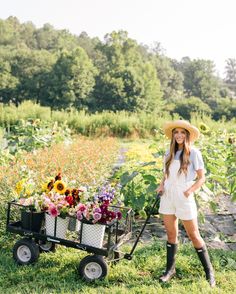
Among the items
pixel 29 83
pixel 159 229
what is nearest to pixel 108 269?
pixel 159 229

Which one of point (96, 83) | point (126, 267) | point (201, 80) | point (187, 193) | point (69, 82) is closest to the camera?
point (187, 193)

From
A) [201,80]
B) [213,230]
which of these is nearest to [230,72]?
[201,80]

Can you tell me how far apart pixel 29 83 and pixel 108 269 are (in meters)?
36.0

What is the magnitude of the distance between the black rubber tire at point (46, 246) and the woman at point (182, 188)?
3.91 ft

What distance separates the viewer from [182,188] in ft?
11.9

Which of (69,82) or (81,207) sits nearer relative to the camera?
(81,207)

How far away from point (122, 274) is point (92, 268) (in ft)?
0.97

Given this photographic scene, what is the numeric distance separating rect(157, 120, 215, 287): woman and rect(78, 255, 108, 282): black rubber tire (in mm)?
517

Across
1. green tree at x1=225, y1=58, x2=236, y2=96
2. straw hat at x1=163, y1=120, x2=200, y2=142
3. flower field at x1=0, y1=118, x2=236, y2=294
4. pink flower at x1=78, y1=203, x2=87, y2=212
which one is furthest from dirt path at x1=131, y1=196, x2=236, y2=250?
green tree at x1=225, y1=58, x2=236, y2=96

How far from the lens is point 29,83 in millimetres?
38281

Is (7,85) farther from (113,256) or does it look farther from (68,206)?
(113,256)

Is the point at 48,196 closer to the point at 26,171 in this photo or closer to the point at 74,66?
the point at 26,171

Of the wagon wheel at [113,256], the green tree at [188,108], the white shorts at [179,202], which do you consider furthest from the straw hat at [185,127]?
the green tree at [188,108]

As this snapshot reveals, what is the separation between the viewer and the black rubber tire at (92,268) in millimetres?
3670
